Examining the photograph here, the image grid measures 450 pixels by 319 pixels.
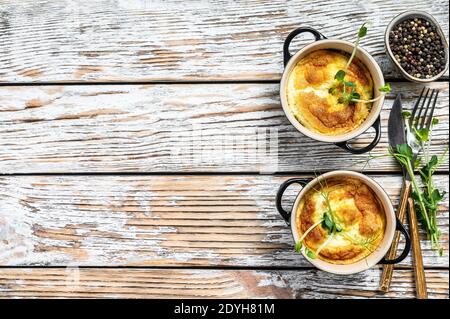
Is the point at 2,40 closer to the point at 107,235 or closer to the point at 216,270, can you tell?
the point at 107,235

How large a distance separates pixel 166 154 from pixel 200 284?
28 centimetres

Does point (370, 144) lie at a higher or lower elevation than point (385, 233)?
higher

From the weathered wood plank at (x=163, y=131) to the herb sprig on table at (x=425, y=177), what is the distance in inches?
1.3

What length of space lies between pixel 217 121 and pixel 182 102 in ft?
0.27

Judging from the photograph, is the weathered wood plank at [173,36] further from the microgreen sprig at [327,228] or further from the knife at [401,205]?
the microgreen sprig at [327,228]

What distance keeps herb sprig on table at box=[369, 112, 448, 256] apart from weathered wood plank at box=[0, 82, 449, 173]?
0.03 m

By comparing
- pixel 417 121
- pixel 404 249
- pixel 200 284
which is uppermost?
pixel 417 121

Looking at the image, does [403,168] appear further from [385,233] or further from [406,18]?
[406,18]

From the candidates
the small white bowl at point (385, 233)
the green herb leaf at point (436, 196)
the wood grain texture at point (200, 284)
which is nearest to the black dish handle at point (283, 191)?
the small white bowl at point (385, 233)

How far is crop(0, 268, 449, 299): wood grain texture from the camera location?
1101 mm

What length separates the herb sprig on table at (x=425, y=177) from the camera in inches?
41.4

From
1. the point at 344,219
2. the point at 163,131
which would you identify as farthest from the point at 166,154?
the point at 344,219

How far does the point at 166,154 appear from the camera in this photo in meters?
1.11
